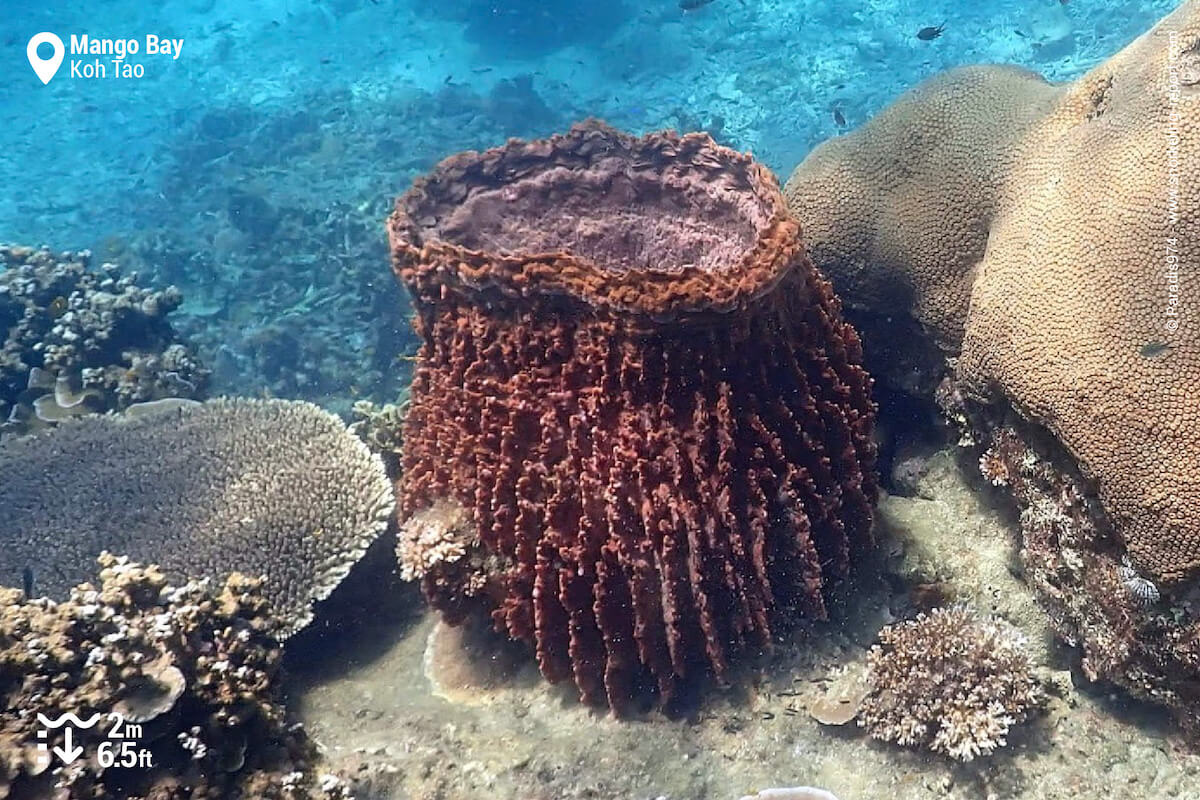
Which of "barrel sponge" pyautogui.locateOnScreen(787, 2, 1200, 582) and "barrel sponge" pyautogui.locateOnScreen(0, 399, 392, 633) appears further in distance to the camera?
"barrel sponge" pyautogui.locateOnScreen(0, 399, 392, 633)

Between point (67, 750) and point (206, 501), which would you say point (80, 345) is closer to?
point (206, 501)

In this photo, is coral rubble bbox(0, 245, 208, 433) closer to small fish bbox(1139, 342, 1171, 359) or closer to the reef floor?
the reef floor

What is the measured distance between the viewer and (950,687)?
3488mm

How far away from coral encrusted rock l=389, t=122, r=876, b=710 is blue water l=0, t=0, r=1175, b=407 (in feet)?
24.1

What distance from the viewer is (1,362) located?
7.79m

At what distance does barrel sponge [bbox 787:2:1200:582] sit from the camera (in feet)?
10.7

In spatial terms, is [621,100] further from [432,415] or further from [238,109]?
[432,415]

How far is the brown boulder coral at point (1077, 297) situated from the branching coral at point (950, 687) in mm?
351

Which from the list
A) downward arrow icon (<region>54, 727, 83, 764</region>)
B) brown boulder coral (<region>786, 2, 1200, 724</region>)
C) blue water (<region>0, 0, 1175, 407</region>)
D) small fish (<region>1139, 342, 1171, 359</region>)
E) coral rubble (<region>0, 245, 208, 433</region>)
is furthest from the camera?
blue water (<region>0, 0, 1175, 407</region>)

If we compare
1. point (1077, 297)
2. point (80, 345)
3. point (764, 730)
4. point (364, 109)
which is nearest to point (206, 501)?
point (764, 730)

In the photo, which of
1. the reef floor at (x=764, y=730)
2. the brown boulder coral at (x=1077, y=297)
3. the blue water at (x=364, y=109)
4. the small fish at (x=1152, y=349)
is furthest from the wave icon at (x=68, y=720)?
the blue water at (x=364, y=109)

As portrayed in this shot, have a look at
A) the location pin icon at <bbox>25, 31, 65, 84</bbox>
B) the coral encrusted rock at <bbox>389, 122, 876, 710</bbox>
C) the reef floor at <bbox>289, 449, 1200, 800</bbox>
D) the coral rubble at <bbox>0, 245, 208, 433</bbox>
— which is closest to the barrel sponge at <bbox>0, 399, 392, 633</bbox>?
the reef floor at <bbox>289, 449, 1200, 800</bbox>

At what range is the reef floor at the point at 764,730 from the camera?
3.35 metres

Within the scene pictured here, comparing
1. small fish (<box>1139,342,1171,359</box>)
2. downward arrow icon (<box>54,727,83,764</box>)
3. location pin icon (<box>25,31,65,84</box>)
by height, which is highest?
location pin icon (<box>25,31,65,84</box>)
